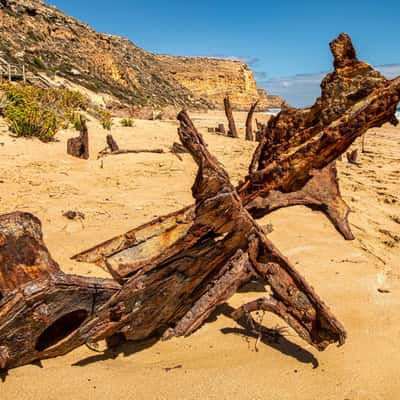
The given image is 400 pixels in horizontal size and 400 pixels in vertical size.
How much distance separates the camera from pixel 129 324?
2.15m

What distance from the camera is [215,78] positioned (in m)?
80.2

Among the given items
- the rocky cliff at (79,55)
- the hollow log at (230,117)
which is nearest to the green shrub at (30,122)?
the hollow log at (230,117)

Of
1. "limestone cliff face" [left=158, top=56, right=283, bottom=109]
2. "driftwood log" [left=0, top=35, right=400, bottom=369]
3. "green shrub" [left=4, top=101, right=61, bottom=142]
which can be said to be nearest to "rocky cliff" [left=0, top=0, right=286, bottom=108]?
"limestone cliff face" [left=158, top=56, right=283, bottom=109]

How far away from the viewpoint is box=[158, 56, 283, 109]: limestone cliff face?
78250mm

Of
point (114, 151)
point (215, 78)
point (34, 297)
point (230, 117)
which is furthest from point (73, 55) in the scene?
point (215, 78)

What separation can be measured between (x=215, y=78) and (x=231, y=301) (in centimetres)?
8130

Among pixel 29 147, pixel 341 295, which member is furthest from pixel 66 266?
pixel 29 147

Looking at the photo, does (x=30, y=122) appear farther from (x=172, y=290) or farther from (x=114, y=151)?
(x=172, y=290)

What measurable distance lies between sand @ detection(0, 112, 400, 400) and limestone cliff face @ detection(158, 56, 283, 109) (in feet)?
233

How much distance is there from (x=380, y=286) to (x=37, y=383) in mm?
2859

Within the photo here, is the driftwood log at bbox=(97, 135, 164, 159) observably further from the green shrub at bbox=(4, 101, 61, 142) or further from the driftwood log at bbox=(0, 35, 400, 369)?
the driftwood log at bbox=(0, 35, 400, 369)

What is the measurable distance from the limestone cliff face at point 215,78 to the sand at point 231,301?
233 ft

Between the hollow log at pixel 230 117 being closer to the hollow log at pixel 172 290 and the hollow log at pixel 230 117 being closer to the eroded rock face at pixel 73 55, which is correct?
the hollow log at pixel 172 290

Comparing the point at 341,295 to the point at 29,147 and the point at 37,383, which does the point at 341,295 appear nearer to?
the point at 37,383
